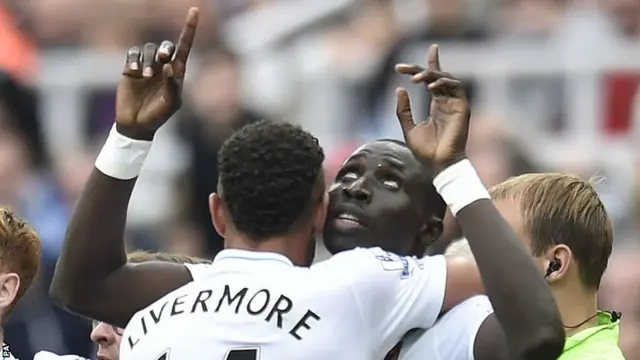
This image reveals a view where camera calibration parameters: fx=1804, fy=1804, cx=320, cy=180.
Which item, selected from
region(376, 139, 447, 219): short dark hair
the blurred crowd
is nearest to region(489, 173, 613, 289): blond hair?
region(376, 139, 447, 219): short dark hair

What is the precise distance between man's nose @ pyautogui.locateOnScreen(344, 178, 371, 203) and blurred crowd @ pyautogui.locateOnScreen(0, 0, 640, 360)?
13.7 ft

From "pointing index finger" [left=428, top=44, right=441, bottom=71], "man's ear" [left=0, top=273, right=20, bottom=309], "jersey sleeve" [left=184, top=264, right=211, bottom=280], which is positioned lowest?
"man's ear" [left=0, top=273, right=20, bottom=309]

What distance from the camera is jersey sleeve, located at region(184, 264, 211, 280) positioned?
4.36m

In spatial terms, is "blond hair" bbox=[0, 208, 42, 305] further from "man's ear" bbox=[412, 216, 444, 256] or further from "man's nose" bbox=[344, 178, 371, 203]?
"man's ear" bbox=[412, 216, 444, 256]

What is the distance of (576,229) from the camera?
15.0ft

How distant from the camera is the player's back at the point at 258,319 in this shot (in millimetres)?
4152

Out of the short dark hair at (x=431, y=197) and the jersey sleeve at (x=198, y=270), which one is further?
the short dark hair at (x=431, y=197)

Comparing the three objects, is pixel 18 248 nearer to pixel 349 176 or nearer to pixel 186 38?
pixel 186 38

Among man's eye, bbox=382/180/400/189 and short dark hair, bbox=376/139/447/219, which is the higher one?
man's eye, bbox=382/180/400/189

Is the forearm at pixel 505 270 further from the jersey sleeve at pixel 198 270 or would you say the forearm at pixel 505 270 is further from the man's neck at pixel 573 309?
the jersey sleeve at pixel 198 270

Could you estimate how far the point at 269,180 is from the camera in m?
4.21

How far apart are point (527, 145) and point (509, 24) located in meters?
1.27

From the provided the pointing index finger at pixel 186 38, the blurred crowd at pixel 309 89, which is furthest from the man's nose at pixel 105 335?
the blurred crowd at pixel 309 89

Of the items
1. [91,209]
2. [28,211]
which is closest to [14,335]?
[28,211]
